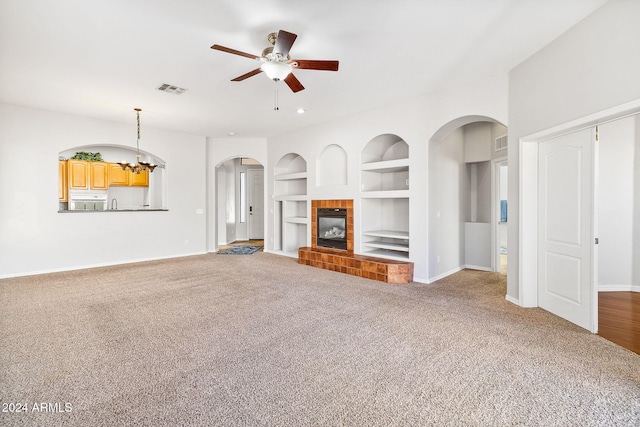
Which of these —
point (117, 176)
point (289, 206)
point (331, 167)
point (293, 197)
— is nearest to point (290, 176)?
point (293, 197)

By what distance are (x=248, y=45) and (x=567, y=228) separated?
13.1 feet

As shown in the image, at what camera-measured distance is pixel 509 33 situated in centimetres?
303

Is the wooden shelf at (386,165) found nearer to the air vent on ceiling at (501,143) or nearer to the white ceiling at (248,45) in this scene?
the white ceiling at (248,45)

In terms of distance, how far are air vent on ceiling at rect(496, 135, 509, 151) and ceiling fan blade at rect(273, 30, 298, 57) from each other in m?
4.34

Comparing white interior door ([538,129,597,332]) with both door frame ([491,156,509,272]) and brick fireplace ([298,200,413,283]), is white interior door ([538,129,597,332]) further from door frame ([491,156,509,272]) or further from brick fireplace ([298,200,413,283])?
door frame ([491,156,509,272])

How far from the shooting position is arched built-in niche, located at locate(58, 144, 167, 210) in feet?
22.0

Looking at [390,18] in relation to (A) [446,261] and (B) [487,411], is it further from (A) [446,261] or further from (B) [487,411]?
(A) [446,261]

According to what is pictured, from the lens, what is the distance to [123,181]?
23.8 feet

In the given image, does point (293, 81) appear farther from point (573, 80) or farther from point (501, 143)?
point (501, 143)

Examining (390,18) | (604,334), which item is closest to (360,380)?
(604,334)

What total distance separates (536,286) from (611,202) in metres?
2.07

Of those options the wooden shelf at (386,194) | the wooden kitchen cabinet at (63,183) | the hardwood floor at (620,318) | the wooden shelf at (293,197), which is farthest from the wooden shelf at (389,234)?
the wooden kitchen cabinet at (63,183)

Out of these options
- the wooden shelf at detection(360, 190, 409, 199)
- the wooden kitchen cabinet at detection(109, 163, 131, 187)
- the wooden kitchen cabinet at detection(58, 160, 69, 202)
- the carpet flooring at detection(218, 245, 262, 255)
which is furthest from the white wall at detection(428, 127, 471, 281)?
the wooden kitchen cabinet at detection(58, 160, 69, 202)

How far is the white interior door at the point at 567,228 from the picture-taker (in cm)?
300
